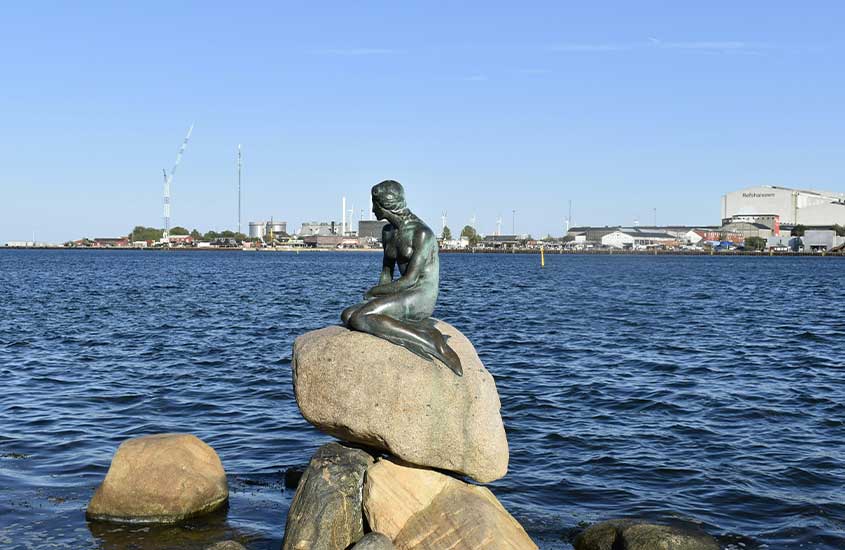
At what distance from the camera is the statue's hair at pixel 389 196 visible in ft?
36.0

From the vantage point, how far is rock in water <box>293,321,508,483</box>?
9.95m

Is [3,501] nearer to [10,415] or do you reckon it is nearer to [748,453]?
[10,415]

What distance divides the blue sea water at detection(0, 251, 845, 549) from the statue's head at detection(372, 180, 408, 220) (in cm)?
446

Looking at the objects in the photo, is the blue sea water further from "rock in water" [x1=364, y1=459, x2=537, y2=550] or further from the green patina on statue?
the green patina on statue

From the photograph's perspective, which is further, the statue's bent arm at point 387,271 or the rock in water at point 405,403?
the statue's bent arm at point 387,271

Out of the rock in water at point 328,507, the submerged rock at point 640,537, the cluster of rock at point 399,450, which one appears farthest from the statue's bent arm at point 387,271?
the submerged rock at point 640,537

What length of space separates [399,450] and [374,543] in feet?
3.62

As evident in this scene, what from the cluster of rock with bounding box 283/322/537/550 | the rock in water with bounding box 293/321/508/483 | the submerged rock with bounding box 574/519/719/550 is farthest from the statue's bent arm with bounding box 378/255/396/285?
the submerged rock with bounding box 574/519/719/550

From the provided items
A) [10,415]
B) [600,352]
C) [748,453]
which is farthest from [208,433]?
[600,352]

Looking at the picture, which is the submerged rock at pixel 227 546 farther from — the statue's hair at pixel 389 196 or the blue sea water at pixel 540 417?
the statue's hair at pixel 389 196

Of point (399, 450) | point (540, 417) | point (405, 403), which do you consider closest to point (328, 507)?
point (399, 450)

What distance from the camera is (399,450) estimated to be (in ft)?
33.1

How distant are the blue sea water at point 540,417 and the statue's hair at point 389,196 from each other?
4472 mm

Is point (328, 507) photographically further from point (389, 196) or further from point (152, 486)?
point (389, 196)
